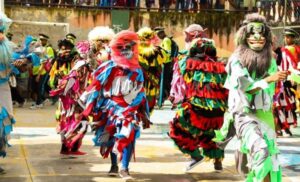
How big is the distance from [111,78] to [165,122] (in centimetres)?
597

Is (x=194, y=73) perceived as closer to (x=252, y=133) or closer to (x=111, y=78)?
(x=111, y=78)

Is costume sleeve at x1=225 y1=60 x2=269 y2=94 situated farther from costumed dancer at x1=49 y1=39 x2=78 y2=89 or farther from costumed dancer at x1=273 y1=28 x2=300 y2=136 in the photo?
costumed dancer at x1=273 y1=28 x2=300 y2=136

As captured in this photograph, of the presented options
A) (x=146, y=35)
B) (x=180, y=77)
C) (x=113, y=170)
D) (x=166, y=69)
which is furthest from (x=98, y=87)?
(x=166, y=69)

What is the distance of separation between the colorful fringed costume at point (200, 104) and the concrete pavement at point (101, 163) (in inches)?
14.7

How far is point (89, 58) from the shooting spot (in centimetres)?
903

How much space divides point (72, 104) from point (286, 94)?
4.35m

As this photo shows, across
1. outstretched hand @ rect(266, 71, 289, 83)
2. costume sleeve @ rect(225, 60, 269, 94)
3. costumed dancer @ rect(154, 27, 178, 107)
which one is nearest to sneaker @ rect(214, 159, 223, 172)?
costume sleeve @ rect(225, 60, 269, 94)

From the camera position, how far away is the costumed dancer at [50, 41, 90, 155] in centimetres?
923

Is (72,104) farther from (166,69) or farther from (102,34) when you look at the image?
(166,69)

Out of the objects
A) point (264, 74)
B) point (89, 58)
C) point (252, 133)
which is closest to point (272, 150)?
point (252, 133)

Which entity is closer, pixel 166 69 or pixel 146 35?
pixel 146 35

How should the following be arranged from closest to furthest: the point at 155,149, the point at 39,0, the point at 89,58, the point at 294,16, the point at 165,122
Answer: the point at 89,58, the point at 155,149, the point at 165,122, the point at 294,16, the point at 39,0

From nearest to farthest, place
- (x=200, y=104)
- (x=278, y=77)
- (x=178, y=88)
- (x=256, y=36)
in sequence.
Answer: (x=278, y=77) → (x=256, y=36) → (x=200, y=104) → (x=178, y=88)

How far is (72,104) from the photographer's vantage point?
31.0 feet
